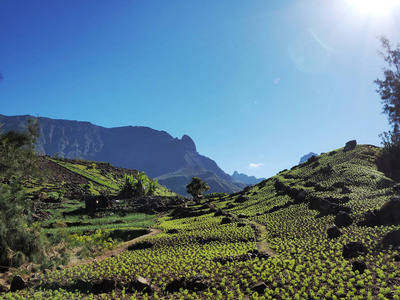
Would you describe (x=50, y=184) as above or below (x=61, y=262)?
above

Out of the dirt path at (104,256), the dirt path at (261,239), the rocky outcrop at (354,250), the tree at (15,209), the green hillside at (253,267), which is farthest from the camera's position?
the dirt path at (261,239)

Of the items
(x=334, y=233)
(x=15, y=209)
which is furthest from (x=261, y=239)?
(x=15, y=209)

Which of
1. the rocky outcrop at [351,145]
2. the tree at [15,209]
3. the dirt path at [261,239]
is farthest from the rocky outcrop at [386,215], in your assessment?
the rocky outcrop at [351,145]

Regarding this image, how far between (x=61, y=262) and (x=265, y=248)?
1932 cm

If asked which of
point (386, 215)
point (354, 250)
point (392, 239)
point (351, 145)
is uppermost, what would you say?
point (351, 145)

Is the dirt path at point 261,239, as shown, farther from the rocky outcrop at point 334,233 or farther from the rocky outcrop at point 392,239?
the rocky outcrop at point 392,239

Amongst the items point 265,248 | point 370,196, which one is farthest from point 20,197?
point 370,196

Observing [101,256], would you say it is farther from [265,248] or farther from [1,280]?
[265,248]

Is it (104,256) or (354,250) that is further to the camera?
(104,256)

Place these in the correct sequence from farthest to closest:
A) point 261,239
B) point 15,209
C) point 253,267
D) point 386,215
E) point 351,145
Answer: point 351,145, point 261,239, point 386,215, point 15,209, point 253,267

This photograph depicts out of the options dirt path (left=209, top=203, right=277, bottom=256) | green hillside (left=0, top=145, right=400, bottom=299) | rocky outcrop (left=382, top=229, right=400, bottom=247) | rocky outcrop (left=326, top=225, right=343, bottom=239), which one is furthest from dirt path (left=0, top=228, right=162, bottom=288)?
rocky outcrop (left=382, top=229, right=400, bottom=247)

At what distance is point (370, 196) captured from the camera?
3834cm

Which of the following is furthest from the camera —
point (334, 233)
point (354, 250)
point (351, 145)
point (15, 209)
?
point (351, 145)

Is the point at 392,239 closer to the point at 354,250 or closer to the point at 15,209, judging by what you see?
the point at 354,250
